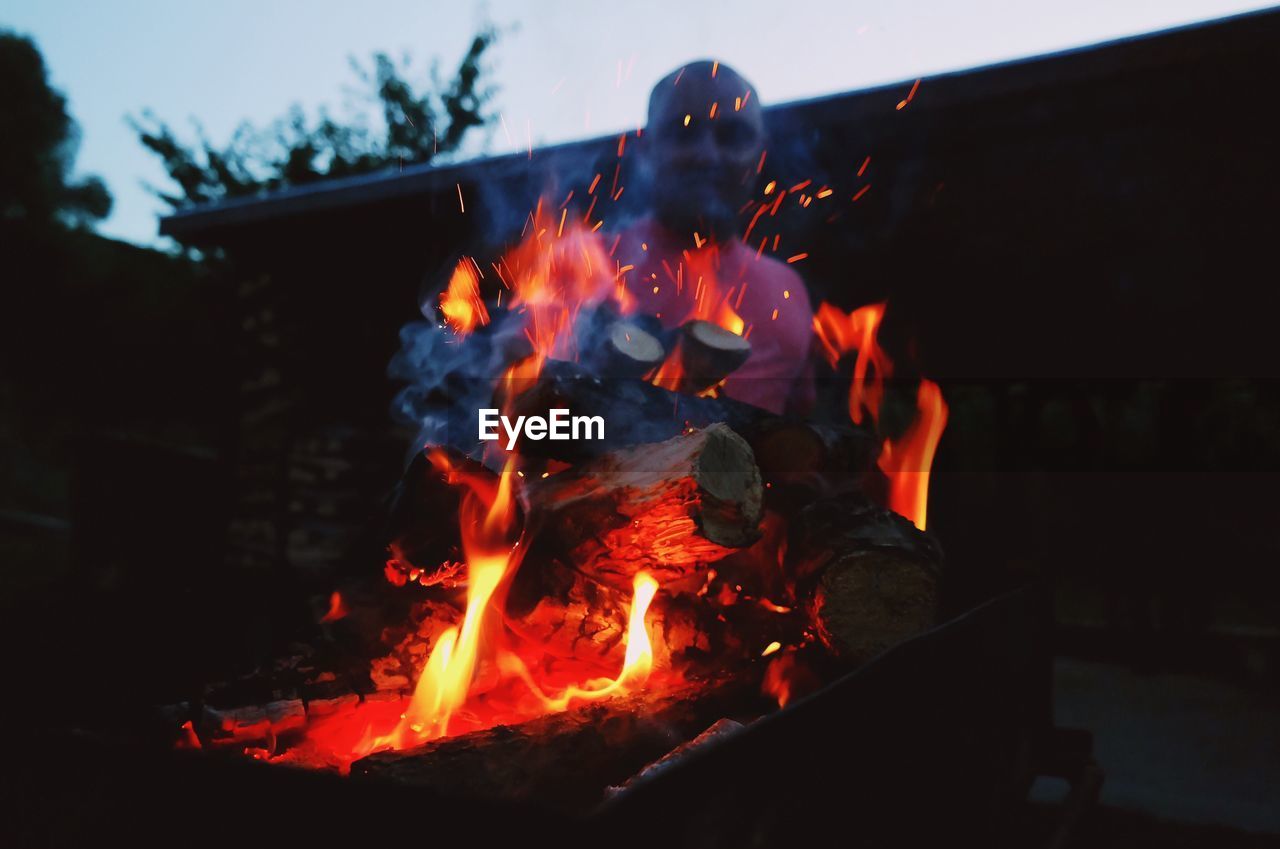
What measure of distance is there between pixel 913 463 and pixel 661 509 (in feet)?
3.95

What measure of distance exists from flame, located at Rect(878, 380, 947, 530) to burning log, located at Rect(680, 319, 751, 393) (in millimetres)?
607

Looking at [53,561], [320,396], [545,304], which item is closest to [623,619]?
[545,304]

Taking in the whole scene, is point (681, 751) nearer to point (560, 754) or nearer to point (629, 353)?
point (560, 754)

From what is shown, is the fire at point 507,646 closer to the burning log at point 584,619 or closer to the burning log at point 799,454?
the burning log at point 584,619

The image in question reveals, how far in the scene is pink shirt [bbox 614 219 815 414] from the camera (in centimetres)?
366

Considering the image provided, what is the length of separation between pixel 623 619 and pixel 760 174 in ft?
8.99

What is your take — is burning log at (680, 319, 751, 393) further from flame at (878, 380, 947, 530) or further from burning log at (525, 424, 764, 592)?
burning log at (525, 424, 764, 592)

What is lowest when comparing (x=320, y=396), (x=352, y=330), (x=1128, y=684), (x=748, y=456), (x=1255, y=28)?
(x=1128, y=684)

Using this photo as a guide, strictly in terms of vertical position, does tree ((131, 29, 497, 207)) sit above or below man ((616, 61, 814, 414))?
above

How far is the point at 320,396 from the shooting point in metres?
6.08

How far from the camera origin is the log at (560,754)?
1438 millimetres

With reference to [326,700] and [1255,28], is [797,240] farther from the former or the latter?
[326,700]

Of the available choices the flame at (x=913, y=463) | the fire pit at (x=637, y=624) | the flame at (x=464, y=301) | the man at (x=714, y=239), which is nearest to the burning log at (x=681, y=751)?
the fire pit at (x=637, y=624)

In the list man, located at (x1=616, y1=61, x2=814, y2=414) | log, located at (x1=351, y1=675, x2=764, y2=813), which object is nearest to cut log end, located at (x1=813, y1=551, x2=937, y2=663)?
log, located at (x1=351, y1=675, x2=764, y2=813)
